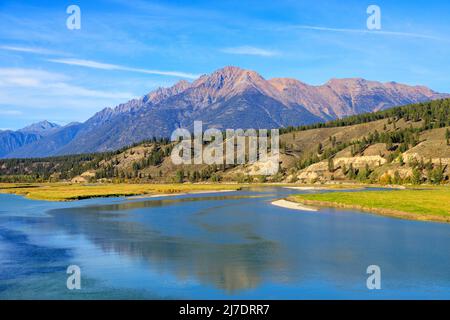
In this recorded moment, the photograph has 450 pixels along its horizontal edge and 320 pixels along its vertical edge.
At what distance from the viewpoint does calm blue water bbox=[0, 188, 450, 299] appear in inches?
1555

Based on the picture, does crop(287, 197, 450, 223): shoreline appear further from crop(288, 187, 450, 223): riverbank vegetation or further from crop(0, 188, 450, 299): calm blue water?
crop(0, 188, 450, 299): calm blue water

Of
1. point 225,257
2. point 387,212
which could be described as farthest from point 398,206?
point 225,257

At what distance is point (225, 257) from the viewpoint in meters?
52.4

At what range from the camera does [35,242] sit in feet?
210

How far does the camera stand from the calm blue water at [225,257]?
39.5m

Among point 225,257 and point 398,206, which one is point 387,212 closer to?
Result: point 398,206

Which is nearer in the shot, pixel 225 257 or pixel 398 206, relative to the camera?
pixel 225 257

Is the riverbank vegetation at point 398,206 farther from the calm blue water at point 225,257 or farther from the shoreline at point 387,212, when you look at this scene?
the calm blue water at point 225,257

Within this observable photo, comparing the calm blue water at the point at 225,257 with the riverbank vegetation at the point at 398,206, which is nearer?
the calm blue water at the point at 225,257

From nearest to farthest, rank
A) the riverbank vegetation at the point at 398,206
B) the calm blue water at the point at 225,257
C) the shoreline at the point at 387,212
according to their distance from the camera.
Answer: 1. the calm blue water at the point at 225,257
2. the shoreline at the point at 387,212
3. the riverbank vegetation at the point at 398,206

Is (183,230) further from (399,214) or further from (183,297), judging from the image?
(399,214)

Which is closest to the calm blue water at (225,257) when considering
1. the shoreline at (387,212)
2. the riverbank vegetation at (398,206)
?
the shoreline at (387,212)
